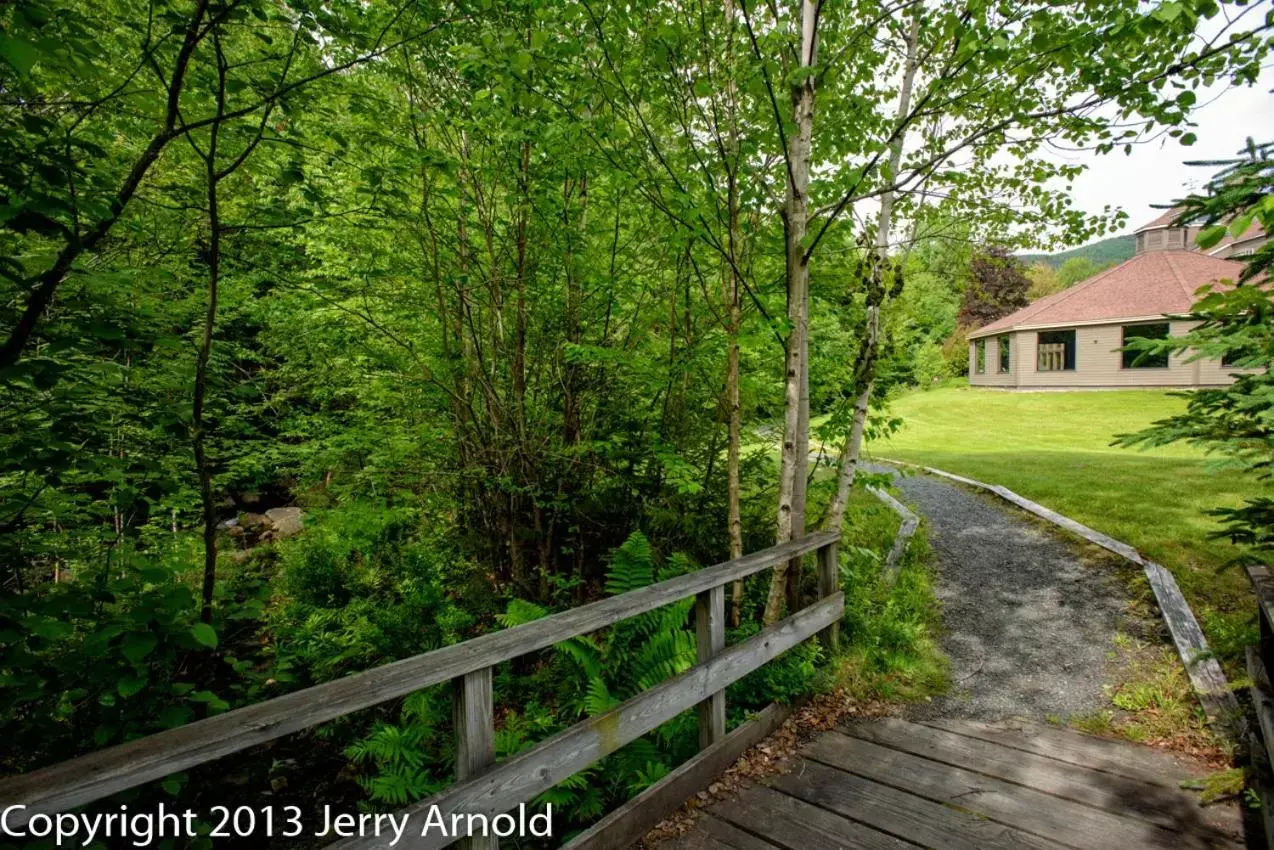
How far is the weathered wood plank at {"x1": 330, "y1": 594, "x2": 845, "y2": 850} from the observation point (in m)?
2.16

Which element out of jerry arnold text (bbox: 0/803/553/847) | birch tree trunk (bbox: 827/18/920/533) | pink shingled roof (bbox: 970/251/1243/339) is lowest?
jerry arnold text (bbox: 0/803/553/847)

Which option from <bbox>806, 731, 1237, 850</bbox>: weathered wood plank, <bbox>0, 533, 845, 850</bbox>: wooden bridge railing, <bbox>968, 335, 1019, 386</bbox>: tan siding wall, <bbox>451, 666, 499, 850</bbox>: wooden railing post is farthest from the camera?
<bbox>968, 335, 1019, 386</bbox>: tan siding wall

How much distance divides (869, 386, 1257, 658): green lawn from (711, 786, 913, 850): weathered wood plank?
283cm

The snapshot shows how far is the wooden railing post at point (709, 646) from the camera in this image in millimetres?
3355

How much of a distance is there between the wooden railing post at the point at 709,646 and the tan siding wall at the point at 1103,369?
2540 cm

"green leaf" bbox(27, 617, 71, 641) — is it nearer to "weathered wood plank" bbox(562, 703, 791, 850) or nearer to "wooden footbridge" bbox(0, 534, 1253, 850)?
"wooden footbridge" bbox(0, 534, 1253, 850)

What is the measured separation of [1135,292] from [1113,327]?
2.15 metres

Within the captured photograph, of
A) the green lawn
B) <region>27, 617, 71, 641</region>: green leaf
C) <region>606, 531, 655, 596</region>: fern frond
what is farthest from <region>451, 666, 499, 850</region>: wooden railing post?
the green lawn

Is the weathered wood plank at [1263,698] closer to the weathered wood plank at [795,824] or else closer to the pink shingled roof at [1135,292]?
the weathered wood plank at [795,824]

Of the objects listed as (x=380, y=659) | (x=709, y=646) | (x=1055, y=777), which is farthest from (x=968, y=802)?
(x=380, y=659)

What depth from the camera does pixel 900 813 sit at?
2924 millimetres

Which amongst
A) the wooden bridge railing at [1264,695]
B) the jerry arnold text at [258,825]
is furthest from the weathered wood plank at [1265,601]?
the jerry arnold text at [258,825]

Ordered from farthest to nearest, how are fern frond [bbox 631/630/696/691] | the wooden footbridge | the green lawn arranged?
the green lawn < fern frond [bbox 631/630/696/691] < the wooden footbridge

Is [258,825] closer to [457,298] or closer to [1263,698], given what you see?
[457,298]
